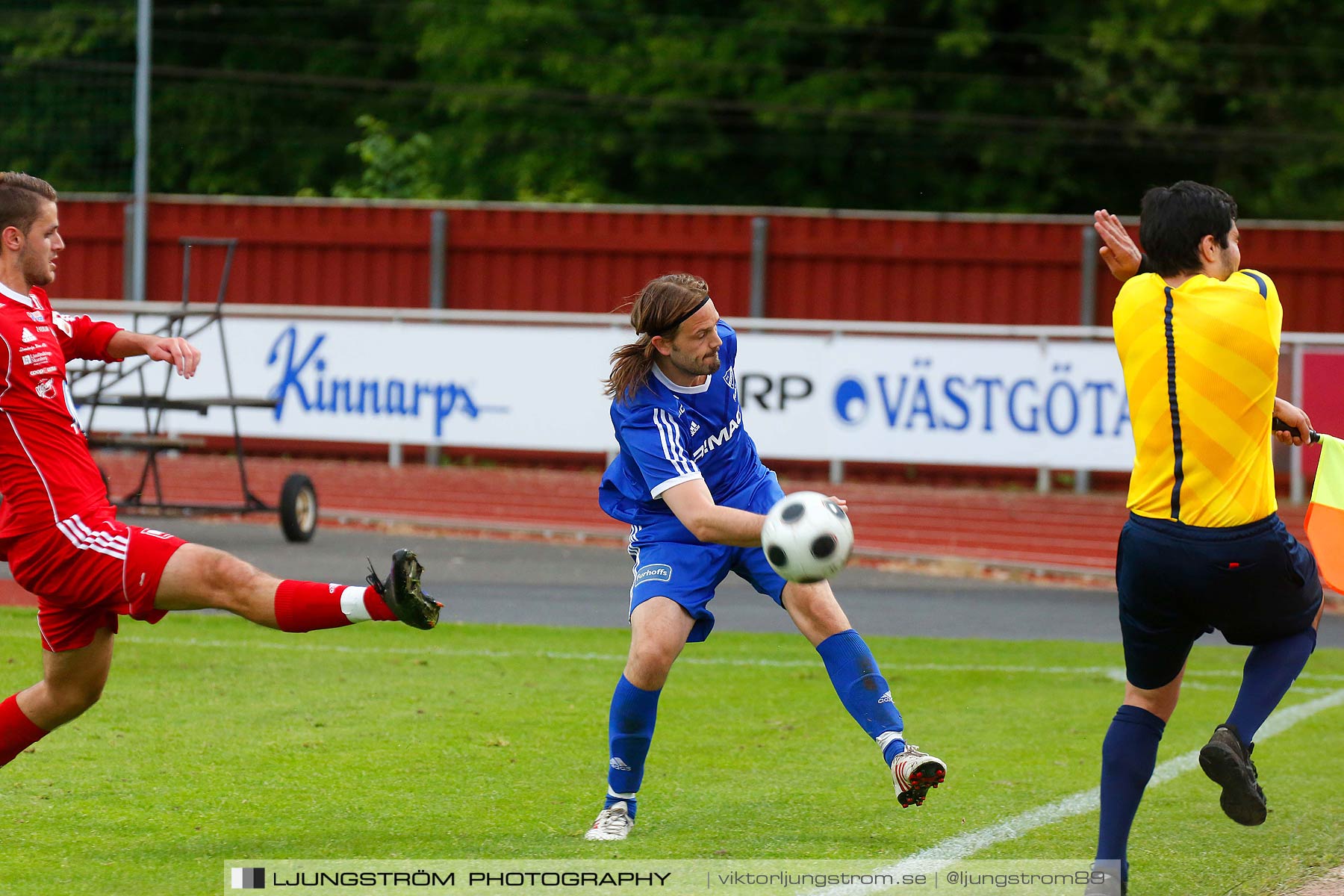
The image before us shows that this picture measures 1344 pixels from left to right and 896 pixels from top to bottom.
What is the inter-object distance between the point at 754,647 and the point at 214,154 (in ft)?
88.7

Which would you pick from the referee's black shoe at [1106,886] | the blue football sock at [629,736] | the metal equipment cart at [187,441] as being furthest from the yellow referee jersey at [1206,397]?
the metal equipment cart at [187,441]

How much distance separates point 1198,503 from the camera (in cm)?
447

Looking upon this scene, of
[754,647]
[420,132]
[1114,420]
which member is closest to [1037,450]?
[1114,420]

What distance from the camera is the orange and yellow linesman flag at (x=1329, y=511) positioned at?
5465 mm

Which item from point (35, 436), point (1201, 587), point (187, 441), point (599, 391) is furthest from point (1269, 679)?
point (599, 391)

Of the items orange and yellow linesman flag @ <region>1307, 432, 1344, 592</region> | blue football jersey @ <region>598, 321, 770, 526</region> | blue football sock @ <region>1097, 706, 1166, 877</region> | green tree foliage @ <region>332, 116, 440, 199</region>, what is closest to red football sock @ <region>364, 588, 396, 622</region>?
blue football jersey @ <region>598, 321, 770, 526</region>

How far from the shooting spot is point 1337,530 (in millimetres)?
5477

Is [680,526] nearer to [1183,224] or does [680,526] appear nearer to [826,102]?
[1183,224]

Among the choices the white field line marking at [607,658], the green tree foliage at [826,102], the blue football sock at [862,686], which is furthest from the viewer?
the green tree foliage at [826,102]

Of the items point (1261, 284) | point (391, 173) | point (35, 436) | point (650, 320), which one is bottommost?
point (35, 436)

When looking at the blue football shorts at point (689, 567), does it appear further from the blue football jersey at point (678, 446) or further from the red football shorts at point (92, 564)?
the red football shorts at point (92, 564)

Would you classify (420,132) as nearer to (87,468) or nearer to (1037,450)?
(1037,450)

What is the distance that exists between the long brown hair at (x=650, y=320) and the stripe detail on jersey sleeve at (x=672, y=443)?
0.39 ft

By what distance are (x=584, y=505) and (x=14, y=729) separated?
11.7 m
